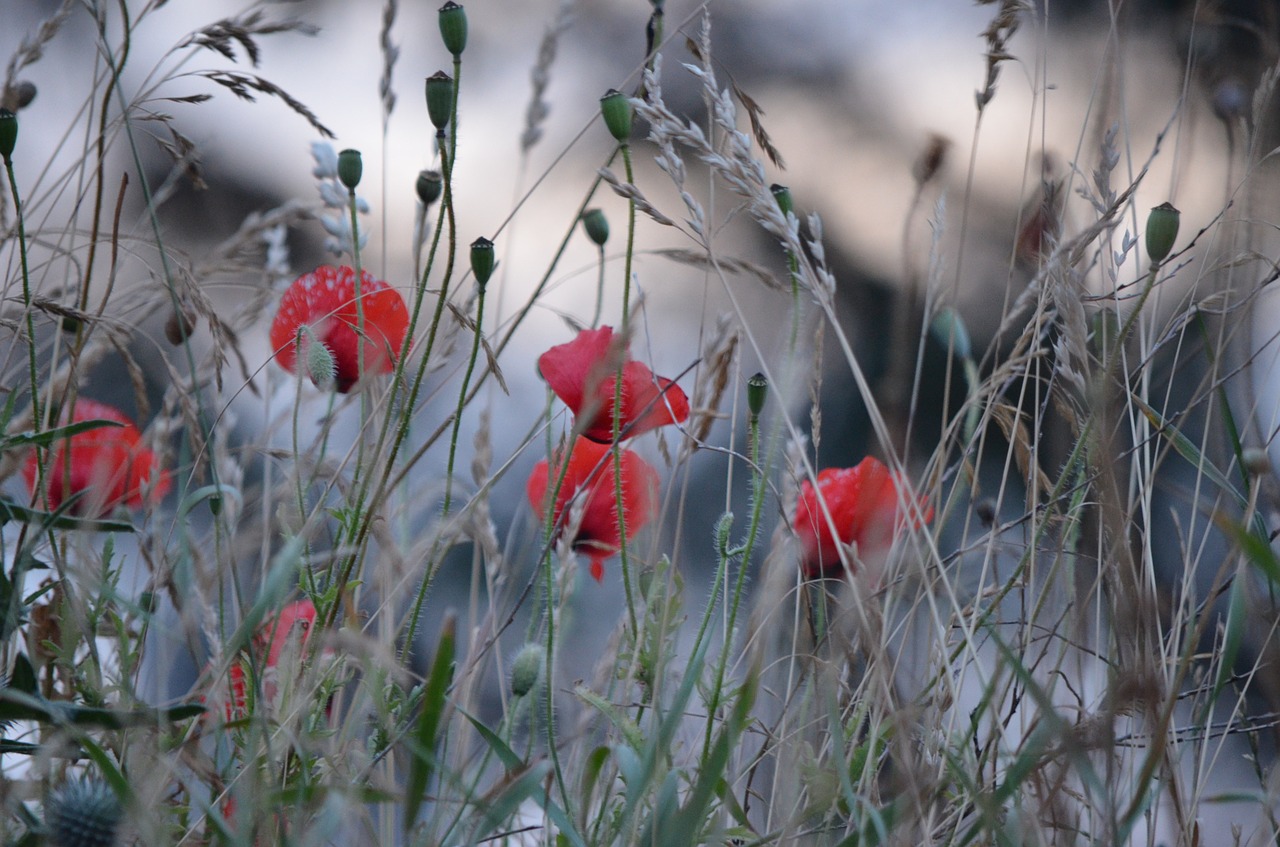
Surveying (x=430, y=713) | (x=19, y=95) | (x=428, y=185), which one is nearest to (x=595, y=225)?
(x=428, y=185)

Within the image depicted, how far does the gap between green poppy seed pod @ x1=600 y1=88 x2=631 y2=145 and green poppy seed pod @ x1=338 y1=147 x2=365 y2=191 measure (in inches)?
8.3

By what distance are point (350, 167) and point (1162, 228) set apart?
1.96 ft

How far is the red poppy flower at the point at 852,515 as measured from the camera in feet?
3.14

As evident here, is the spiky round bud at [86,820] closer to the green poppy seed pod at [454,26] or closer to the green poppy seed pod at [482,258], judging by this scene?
the green poppy seed pod at [482,258]

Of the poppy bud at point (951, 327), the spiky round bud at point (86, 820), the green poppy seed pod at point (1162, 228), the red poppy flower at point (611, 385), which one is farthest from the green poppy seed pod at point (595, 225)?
the spiky round bud at point (86, 820)

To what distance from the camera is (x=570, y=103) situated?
4.50 metres

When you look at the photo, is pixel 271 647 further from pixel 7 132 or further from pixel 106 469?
pixel 7 132

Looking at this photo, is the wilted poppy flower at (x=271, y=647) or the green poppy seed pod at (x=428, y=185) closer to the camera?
the wilted poppy flower at (x=271, y=647)

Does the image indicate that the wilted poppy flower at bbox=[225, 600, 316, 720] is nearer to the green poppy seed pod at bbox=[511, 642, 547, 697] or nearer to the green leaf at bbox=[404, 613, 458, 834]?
the green poppy seed pod at bbox=[511, 642, 547, 697]

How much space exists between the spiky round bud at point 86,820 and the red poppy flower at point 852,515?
1.74 feet

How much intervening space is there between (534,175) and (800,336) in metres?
3.93

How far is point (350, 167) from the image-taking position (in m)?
0.93

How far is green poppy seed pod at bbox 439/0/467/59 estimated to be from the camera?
2.64 feet

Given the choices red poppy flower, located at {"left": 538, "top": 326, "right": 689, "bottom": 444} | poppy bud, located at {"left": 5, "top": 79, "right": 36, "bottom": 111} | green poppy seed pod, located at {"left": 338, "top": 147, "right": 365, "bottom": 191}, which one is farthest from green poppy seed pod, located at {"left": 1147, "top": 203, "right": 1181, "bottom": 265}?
poppy bud, located at {"left": 5, "top": 79, "right": 36, "bottom": 111}
